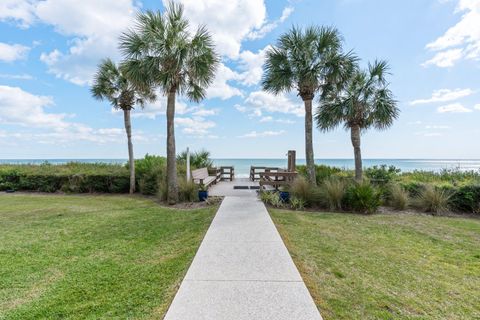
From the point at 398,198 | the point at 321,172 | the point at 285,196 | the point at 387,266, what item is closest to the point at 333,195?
the point at 285,196

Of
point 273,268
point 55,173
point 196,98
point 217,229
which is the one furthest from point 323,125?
point 55,173

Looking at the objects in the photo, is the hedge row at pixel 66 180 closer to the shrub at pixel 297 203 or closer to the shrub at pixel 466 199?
the shrub at pixel 297 203

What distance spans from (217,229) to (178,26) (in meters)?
6.93

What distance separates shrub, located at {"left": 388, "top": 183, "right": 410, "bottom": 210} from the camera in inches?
338

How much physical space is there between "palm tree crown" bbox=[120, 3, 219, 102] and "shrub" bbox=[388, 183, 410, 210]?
7.41 meters

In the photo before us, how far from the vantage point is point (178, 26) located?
28.7 feet

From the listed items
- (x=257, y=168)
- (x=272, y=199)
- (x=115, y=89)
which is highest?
(x=115, y=89)

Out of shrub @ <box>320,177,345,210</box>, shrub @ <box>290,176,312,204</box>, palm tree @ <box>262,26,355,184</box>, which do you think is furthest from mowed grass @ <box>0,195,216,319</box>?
palm tree @ <box>262,26,355,184</box>

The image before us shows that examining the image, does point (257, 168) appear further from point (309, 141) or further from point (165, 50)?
point (165, 50)

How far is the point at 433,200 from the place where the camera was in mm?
8273

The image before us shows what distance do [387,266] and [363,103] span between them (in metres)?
8.27

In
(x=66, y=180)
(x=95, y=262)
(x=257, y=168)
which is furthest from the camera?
(x=257, y=168)

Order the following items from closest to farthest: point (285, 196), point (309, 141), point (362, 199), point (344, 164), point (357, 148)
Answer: point (362, 199) < point (285, 196) < point (309, 141) < point (357, 148) < point (344, 164)

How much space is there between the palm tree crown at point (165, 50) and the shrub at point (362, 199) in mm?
6124
